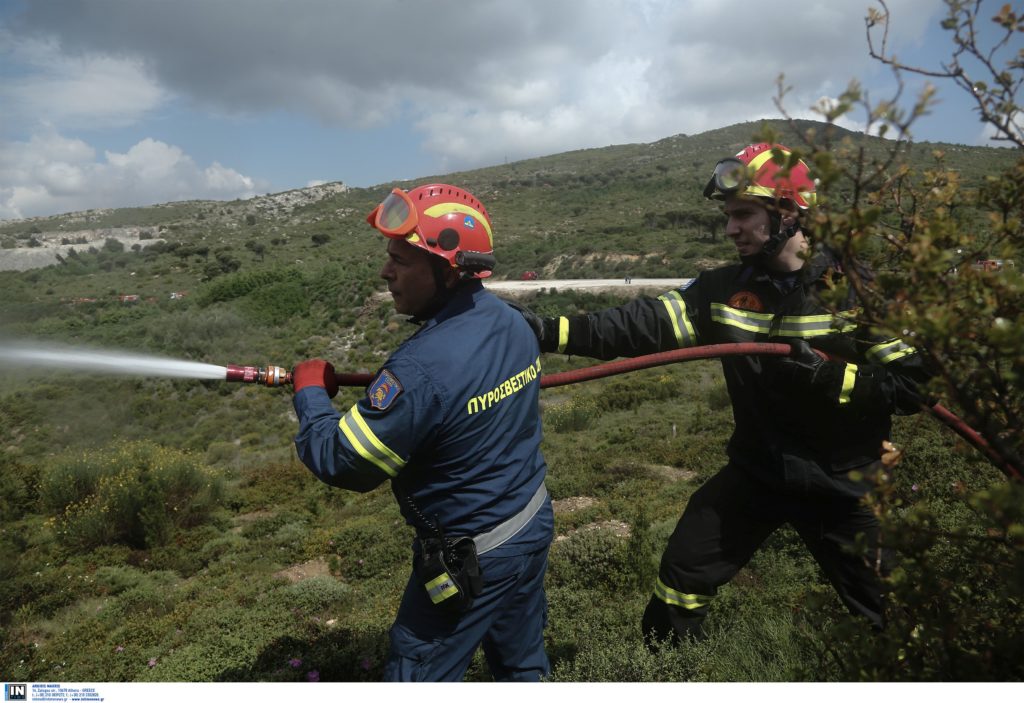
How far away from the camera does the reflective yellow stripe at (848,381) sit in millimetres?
2539

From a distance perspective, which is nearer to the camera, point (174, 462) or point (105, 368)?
point (105, 368)

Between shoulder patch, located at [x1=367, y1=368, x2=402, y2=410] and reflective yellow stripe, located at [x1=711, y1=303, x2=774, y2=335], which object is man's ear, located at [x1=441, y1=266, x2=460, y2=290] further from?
reflective yellow stripe, located at [x1=711, y1=303, x2=774, y2=335]

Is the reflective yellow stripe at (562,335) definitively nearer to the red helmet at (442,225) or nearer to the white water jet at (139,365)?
the red helmet at (442,225)

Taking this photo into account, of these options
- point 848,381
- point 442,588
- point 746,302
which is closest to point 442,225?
point 442,588

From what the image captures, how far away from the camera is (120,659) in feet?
16.8

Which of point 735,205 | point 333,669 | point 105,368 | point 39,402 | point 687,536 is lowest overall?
point 39,402

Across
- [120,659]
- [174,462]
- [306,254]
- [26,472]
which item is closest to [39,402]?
[26,472]

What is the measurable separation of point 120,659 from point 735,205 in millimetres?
6049

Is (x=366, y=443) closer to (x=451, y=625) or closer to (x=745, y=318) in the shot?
(x=451, y=625)

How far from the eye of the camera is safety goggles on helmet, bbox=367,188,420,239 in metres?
2.45

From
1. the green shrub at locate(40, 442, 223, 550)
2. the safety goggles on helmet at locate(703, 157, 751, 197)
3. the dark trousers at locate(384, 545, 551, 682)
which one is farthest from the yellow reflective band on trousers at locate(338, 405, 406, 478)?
the green shrub at locate(40, 442, 223, 550)

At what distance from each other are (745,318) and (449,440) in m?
1.69

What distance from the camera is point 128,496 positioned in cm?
878

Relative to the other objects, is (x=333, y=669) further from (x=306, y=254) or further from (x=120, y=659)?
(x=306, y=254)
